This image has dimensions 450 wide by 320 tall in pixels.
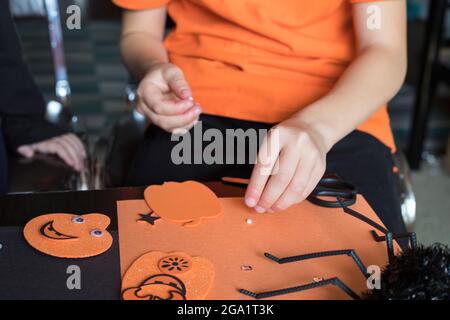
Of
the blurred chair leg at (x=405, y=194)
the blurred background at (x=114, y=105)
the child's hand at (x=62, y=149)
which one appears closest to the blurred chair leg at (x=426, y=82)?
the blurred background at (x=114, y=105)

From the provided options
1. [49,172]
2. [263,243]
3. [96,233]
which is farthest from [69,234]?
[49,172]

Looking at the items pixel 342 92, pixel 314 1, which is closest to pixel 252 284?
pixel 342 92

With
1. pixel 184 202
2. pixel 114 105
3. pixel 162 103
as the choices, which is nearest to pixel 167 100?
pixel 162 103

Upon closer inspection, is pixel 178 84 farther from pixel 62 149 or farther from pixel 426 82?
pixel 426 82

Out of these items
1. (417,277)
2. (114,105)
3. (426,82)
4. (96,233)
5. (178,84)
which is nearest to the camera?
(417,277)

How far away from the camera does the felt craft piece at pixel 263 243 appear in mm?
417

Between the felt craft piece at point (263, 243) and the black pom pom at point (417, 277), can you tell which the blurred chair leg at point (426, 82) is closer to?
the felt craft piece at point (263, 243)

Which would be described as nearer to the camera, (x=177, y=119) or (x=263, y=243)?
(x=263, y=243)

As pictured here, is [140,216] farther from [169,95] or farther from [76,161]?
[76,161]

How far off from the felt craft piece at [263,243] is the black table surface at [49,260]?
0.01 meters

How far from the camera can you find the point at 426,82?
162cm

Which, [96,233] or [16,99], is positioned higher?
[16,99]

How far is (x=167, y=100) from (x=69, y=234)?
23cm

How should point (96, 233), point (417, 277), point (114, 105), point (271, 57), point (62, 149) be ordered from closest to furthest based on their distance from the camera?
1. point (417, 277)
2. point (96, 233)
3. point (271, 57)
4. point (62, 149)
5. point (114, 105)
